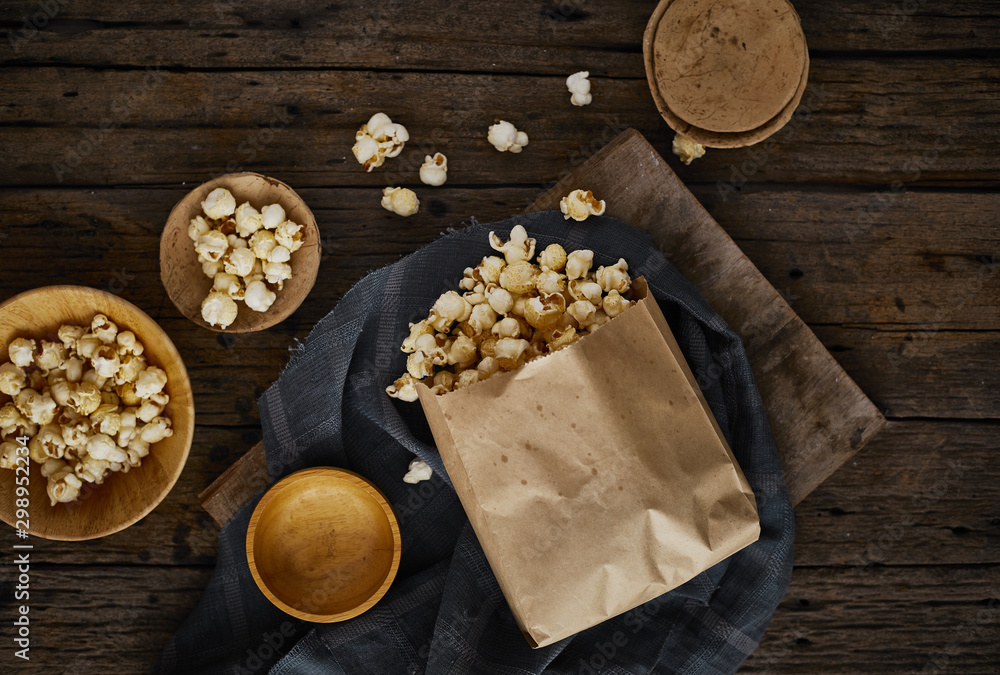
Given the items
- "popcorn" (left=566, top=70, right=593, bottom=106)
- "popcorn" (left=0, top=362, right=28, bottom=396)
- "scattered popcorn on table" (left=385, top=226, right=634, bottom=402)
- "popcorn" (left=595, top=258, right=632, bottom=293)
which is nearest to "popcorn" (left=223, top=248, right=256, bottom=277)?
"scattered popcorn on table" (left=385, top=226, right=634, bottom=402)

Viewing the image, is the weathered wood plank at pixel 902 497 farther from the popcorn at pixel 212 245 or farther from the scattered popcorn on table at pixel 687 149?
the popcorn at pixel 212 245

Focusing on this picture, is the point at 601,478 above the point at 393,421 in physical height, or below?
above

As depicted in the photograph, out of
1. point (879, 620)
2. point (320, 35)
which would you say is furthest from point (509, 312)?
point (879, 620)

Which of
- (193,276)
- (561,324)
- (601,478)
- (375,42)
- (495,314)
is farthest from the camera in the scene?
(375,42)

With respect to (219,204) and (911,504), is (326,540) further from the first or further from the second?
(911,504)

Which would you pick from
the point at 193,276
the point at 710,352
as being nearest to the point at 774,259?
the point at 710,352

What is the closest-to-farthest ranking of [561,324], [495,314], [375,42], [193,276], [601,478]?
[601,478] → [561,324] → [495,314] → [193,276] → [375,42]

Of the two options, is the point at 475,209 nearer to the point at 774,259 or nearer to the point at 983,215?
the point at 774,259
